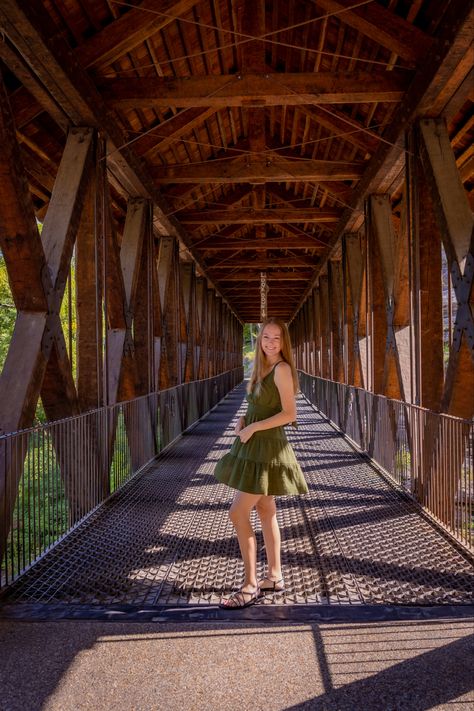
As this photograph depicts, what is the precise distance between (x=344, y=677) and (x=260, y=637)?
1.49 ft

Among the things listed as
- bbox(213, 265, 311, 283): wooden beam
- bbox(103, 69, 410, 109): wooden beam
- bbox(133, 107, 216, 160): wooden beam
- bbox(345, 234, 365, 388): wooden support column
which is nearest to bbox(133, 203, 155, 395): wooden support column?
bbox(133, 107, 216, 160): wooden beam

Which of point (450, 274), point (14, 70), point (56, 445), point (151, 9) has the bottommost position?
point (56, 445)

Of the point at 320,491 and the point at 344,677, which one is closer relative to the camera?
the point at 344,677

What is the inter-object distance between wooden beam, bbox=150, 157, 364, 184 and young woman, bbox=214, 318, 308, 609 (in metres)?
5.62

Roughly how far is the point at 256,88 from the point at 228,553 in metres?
4.44

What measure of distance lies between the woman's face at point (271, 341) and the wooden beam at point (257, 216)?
8.02 metres

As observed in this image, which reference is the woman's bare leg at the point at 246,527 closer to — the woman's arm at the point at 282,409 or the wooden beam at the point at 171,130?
the woman's arm at the point at 282,409

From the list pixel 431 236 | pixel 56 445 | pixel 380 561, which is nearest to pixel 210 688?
pixel 380 561

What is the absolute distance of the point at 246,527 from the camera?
2895 mm

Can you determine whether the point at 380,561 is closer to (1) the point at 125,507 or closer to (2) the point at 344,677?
(2) the point at 344,677

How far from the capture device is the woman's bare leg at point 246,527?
9.36 ft

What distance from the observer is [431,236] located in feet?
18.3

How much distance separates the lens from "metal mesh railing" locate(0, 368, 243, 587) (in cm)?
336

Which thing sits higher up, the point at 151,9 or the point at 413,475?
the point at 151,9
